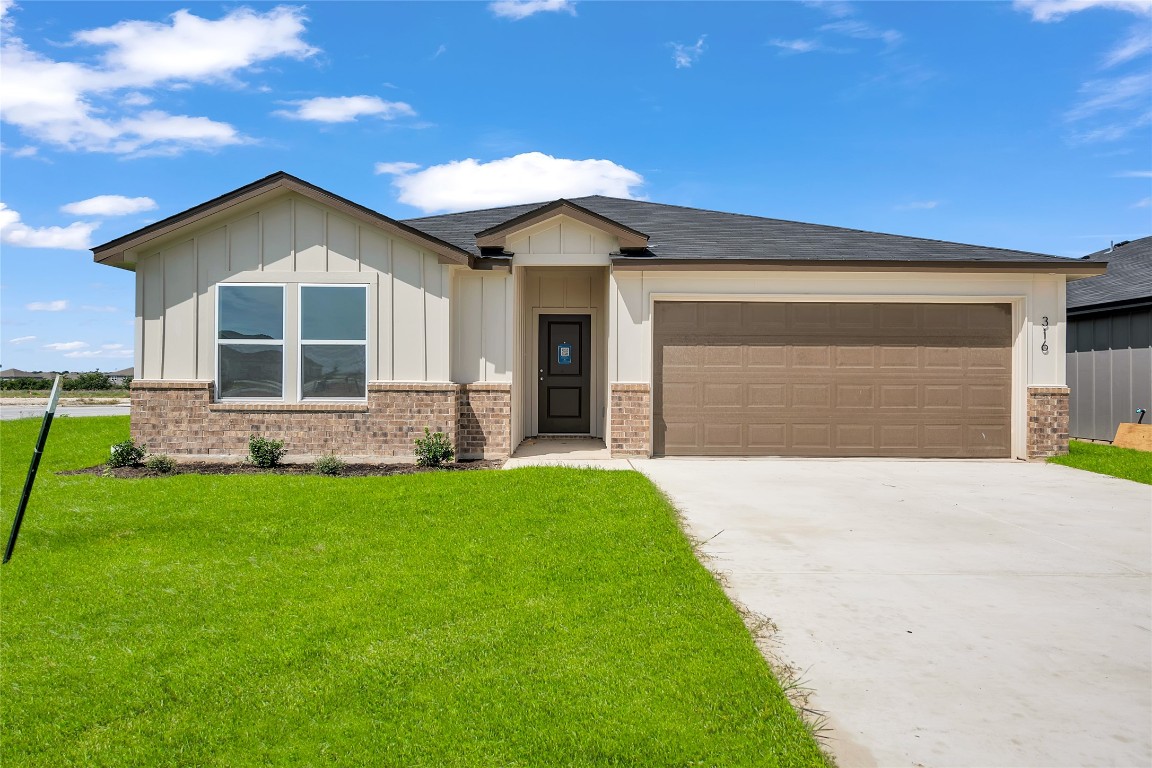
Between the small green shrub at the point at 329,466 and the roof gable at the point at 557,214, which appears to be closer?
the small green shrub at the point at 329,466

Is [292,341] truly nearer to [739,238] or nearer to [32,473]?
[32,473]

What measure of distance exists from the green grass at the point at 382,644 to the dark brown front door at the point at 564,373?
688 cm

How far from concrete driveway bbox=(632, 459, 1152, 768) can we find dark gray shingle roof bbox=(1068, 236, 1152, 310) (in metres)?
7.50

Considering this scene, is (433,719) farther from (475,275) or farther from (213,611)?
(475,275)

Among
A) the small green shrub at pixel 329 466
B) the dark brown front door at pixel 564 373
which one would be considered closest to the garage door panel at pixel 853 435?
the dark brown front door at pixel 564 373

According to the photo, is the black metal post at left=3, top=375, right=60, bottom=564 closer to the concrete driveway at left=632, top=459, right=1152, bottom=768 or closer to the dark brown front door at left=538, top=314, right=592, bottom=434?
the concrete driveway at left=632, top=459, right=1152, bottom=768

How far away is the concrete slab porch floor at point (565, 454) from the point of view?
34.1 ft

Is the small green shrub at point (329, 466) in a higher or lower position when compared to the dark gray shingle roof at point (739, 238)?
lower

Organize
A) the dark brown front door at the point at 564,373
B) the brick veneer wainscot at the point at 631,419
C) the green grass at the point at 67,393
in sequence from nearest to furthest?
the brick veneer wainscot at the point at 631,419, the dark brown front door at the point at 564,373, the green grass at the point at 67,393

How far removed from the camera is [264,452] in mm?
10344

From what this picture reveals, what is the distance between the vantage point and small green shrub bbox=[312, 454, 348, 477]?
388 inches

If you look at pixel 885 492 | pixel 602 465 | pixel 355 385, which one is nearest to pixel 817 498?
pixel 885 492

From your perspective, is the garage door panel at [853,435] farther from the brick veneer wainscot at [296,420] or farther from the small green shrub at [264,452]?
the small green shrub at [264,452]

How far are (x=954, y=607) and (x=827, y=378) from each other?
23.7 ft
